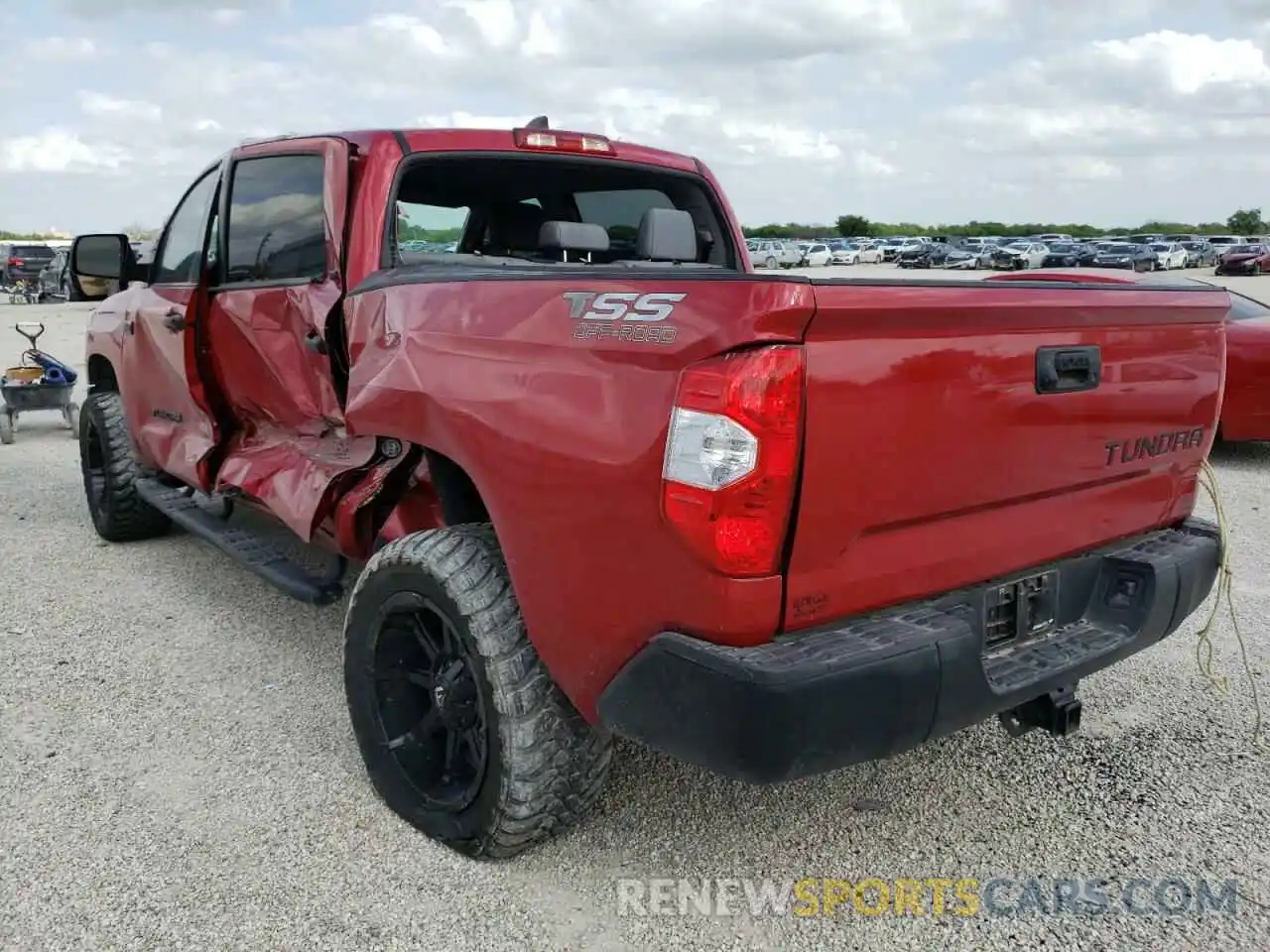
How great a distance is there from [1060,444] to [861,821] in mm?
1218

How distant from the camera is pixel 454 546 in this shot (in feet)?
8.95

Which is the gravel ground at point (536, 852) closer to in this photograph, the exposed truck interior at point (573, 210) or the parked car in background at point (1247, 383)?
the exposed truck interior at point (573, 210)

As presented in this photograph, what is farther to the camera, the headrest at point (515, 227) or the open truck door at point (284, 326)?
the headrest at point (515, 227)

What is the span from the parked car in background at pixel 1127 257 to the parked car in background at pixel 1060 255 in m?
0.99

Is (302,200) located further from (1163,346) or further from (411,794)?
(1163,346)

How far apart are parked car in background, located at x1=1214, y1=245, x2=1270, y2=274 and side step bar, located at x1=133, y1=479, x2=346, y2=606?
4595 cm

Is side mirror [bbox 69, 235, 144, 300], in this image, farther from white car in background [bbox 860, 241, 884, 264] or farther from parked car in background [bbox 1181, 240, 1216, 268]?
parked car in background [bbox 1181, 240, 1216, 268]

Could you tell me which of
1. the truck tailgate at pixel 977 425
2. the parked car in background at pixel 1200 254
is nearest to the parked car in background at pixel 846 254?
the parked car in background at pixel 1200 254

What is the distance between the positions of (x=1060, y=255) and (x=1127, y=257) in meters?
3.27

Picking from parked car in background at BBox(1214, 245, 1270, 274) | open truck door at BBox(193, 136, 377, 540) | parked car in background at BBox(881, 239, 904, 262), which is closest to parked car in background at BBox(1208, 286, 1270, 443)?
open truck door at BBox(193, 136, 377, 540)

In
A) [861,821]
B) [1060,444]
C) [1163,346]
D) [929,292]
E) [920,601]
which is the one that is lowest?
[861,821]

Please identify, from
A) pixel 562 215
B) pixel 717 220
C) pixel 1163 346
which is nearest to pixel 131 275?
pixel 562 215

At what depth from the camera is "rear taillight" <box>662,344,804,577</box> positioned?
2004 mm

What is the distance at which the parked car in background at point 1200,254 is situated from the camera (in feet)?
171
